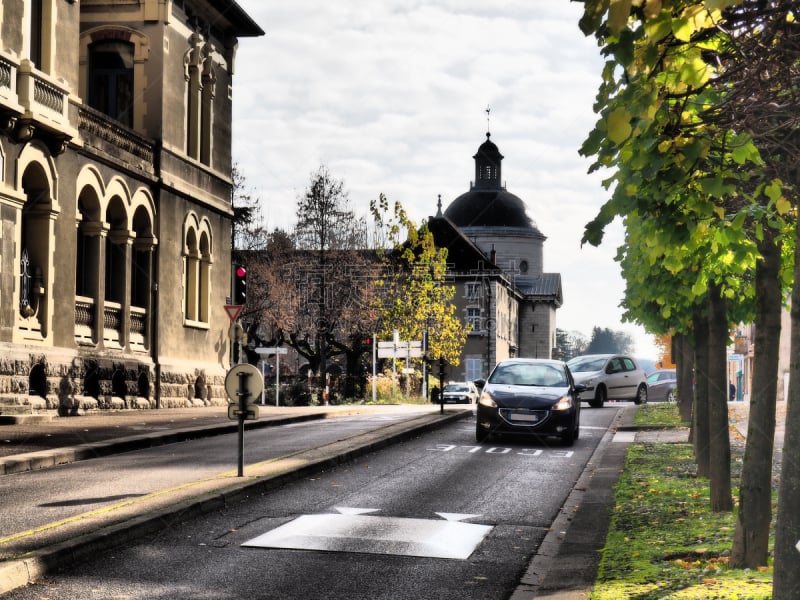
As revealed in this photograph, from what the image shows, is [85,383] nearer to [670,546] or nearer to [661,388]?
[670,546]

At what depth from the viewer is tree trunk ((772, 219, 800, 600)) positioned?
5.89m

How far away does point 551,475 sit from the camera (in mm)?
16766

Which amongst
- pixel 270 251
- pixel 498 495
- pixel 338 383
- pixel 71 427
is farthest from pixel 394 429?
pixel 270 251

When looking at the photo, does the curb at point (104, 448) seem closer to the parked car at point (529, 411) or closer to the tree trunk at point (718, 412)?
the parked car at point (529, 411)

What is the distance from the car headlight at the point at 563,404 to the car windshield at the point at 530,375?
903 millimetres

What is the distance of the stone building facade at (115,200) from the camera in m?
22.6

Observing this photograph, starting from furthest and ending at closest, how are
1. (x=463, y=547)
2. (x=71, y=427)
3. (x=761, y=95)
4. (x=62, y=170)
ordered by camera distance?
Result: (x=62, y=170)
(x=71, y=427)
(x=463, y=547)
(x=761, y=95)

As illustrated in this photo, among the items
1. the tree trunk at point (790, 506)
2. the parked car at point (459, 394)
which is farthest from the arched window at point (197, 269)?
the tree trunk at point (790, 506)

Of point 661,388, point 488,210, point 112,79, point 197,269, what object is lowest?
point 661,388

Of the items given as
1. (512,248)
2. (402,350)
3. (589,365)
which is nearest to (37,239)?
(589,365)

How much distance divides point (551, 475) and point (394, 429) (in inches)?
243

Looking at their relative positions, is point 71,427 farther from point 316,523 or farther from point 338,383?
point 338,383

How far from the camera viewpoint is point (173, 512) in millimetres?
10602

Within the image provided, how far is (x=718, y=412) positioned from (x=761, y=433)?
3431 millimetres
